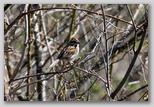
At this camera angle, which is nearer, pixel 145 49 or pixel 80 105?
pixel 80 105

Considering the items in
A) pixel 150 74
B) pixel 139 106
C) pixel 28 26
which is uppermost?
pixel 28 26

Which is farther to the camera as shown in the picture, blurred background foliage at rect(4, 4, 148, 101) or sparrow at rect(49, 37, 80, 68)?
blurred background foliage at rect(4, 4, 148, 101)

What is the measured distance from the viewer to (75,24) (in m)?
4.48

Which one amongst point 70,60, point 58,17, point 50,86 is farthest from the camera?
point 58,17

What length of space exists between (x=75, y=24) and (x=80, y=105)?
3.14 ft

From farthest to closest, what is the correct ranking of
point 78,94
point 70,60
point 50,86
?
point 50,86
point 78,94
point 70,60

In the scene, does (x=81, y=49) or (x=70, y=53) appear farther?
(x=81, y=49)

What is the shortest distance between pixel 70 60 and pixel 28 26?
571 millimetres

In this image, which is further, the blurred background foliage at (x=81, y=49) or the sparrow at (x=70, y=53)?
the blurred background foliage at (x=81, y=49)

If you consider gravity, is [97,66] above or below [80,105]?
above
